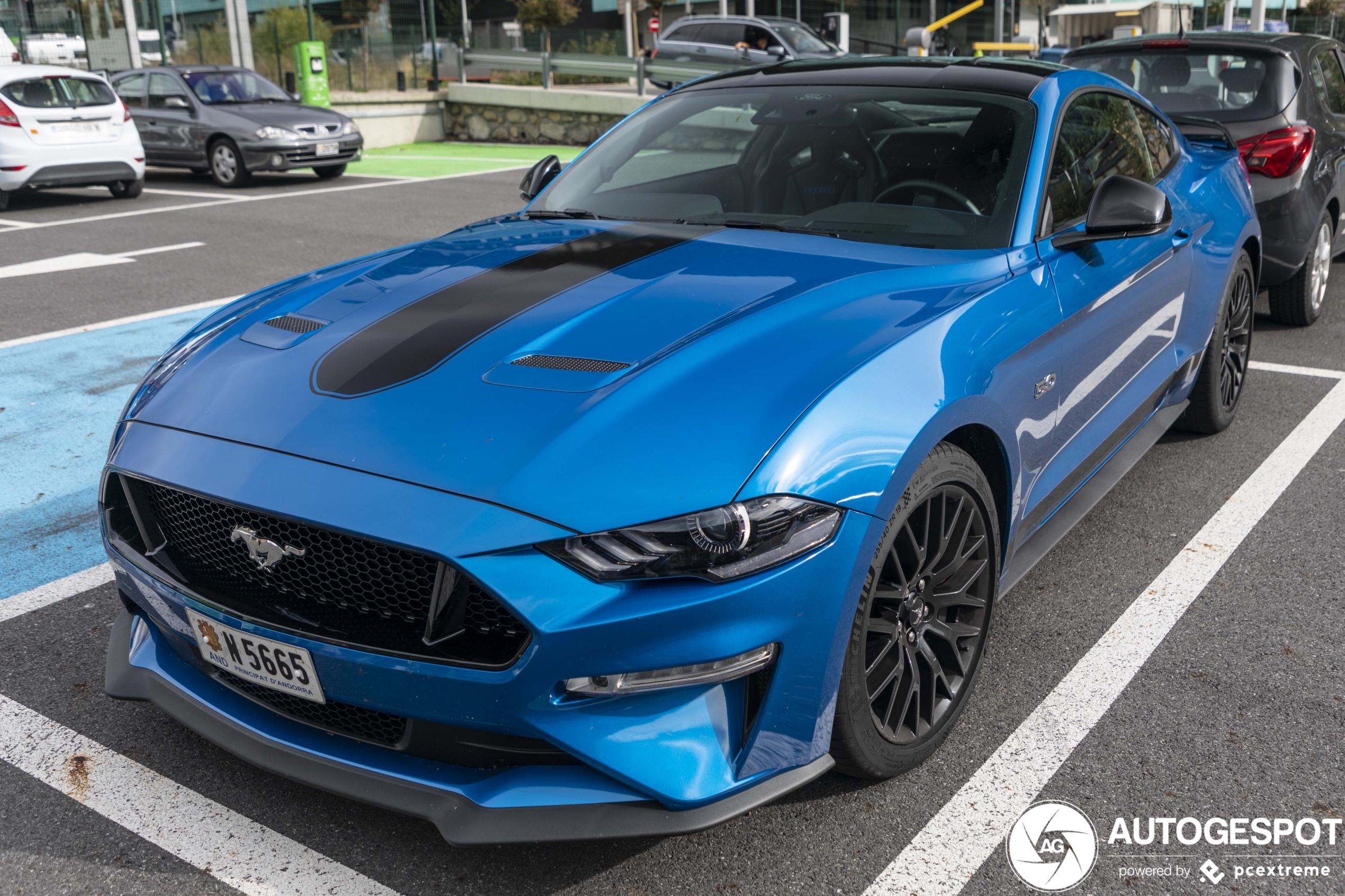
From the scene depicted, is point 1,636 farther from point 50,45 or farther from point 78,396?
point 50,45

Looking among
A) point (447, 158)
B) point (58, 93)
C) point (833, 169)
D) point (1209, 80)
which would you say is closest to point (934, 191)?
point (833, 169)

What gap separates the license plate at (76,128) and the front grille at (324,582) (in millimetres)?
11673

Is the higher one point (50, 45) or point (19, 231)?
point (50, 45)

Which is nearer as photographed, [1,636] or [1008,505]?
[1008,505]

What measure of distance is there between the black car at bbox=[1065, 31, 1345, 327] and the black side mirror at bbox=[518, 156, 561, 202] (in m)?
3.38

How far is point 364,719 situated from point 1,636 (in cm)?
173

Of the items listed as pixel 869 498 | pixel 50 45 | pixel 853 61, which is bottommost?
pixel 869 498

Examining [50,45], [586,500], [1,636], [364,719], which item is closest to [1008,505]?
[586,500]

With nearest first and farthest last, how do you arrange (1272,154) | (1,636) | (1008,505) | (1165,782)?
(1165,782) → (1008,505) → (1,636) → (1272,154)

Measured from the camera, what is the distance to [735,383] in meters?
2.24

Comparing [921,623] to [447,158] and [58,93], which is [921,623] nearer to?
[58,93]

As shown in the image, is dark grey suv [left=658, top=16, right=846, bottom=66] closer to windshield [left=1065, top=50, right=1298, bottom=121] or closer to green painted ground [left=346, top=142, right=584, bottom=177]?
green painted ground [left=346, top=142, right=584, bottom=177]

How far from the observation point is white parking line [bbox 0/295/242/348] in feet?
21.8

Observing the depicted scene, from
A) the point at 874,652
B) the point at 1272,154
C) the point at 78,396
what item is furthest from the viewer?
the point at 1272,154
